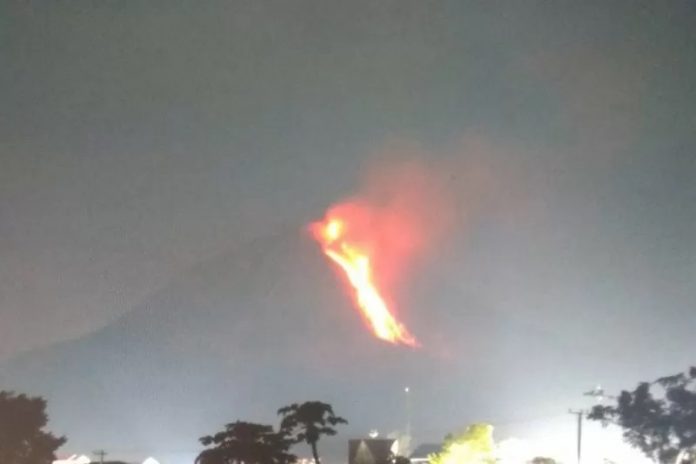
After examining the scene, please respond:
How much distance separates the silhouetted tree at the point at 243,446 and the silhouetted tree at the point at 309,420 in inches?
17.2

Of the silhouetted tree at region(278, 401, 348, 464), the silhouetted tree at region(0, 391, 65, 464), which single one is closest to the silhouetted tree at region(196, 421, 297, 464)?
the silhouetted tree at region(278, 401, 348, 464)

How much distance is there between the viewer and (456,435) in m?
23.4

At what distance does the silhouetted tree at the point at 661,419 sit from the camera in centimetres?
2078

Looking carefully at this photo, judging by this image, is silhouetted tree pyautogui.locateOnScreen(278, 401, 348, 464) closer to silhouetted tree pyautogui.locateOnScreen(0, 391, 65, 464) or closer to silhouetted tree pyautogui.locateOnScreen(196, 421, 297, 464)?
silhouetted tree pyautogui.locateOnScreen(196, 421, 297, 464)

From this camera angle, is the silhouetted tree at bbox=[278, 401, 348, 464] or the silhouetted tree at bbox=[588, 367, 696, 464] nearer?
the silhouetted tree at bbox=[278, 401, 348, 464]

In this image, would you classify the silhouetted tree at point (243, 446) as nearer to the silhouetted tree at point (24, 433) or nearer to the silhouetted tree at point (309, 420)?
the silhouetted tree at point (309, 420)

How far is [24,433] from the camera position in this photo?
18094mm

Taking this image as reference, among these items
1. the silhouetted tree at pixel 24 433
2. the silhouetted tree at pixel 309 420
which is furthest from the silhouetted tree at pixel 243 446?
the silhouetted tree at pixel 24 433

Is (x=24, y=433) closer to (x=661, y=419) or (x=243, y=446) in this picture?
(x=243, y=446)

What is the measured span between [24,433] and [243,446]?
8640mm

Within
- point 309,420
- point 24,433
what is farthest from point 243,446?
point 24,433

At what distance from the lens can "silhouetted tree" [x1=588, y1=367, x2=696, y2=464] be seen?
20781 millimetres

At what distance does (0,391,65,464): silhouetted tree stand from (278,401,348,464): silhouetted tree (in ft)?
26.8

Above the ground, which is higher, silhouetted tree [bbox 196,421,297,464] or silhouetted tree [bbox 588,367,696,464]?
silhouetted tree [bbox 588,367,696,464]
